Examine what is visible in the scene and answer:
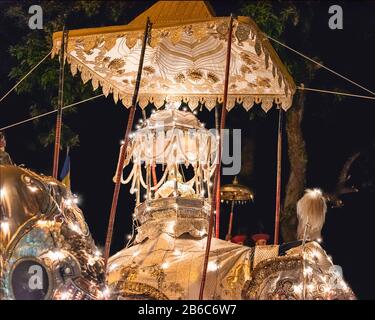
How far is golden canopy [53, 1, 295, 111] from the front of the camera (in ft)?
19.5

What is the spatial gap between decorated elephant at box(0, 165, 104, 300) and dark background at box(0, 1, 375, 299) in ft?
18.8

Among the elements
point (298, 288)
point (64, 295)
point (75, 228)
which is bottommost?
point (298, 288)

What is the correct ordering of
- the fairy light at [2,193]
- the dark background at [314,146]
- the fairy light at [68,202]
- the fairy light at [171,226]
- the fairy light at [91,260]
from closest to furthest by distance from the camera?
the fairy light at [2,193] < the fairy light at [91,260] < the fairy light at [68,202] < the fairy light at [171,226] < the dark background at [314,146]

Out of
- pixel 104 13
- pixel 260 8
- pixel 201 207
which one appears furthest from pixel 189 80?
pixel 104 13

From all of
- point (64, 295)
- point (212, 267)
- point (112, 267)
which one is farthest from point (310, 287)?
point (64, 295)

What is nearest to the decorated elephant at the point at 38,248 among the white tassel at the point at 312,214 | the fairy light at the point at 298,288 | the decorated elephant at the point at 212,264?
the decorated elephant at the point at 212,264

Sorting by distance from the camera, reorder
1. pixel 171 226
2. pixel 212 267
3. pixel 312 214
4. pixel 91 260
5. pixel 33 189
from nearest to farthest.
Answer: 1. pixel 33 189
2. pixel 91 260
3. pixel 212 267
4. pixel 312 214
5. pixel 171 226

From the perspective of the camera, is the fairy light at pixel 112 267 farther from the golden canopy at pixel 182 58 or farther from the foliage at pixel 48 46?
the foliage at pixel 48 46

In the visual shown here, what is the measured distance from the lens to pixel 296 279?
561 centimetres

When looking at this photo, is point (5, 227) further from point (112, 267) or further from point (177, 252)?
point (177, 252)

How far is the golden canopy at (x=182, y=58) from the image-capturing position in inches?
234

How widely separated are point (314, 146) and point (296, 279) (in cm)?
526

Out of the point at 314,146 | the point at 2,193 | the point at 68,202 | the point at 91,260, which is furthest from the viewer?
the point at 314,146

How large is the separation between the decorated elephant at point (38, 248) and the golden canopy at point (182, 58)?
161 centimetres
